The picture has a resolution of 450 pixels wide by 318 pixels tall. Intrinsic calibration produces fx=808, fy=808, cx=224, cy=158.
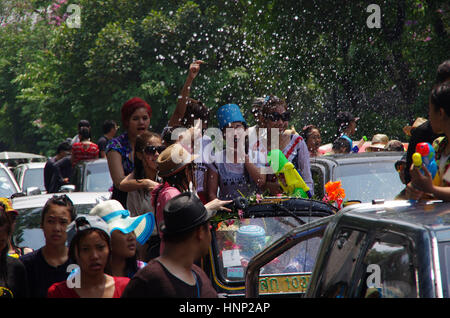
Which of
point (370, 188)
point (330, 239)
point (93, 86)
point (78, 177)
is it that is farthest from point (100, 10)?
point (330, 239)

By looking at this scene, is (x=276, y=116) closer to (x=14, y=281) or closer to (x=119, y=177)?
(x=119, y=177)

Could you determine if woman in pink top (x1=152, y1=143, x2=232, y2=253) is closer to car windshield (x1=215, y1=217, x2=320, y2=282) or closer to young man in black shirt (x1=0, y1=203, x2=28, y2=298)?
car windshield (x1=215, y1=217, x2=320, y2=282)

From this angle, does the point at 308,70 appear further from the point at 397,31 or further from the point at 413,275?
the point at 413,275

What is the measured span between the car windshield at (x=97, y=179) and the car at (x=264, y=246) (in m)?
5.49

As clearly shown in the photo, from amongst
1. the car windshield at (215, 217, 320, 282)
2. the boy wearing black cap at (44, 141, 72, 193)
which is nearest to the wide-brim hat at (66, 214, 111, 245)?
the car windshield at (215, 217, 320, 282)

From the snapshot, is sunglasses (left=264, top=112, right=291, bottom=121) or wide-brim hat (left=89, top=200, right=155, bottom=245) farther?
sunglasses (left=264, top=112, right=291, bottom=121)

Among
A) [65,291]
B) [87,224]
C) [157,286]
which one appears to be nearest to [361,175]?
[87,224]

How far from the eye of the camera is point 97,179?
10.8 m

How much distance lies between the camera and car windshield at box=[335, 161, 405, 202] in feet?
24.7

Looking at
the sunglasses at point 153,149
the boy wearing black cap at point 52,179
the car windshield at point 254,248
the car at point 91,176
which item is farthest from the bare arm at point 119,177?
the boy wearing black cap at point 52,179

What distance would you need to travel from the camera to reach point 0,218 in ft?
16.3

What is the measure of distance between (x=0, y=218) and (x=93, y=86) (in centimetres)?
2085

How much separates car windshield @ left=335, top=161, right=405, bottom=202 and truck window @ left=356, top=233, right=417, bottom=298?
166 inches

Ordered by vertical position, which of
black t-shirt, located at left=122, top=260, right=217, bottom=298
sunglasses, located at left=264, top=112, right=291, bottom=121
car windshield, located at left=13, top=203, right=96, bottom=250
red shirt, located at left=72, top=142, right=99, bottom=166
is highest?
sunglasses, located at left=264, top=112, right=291, bottom=121
